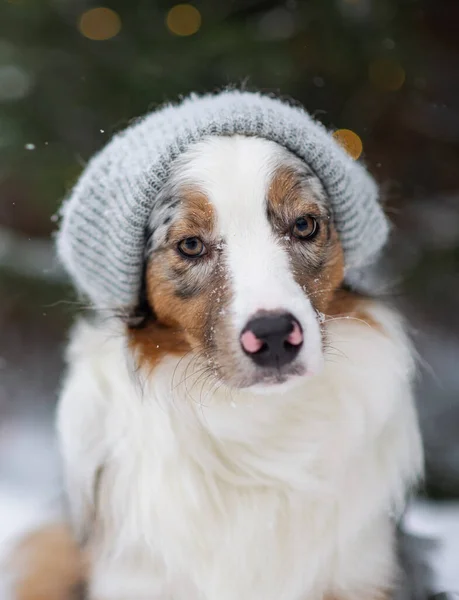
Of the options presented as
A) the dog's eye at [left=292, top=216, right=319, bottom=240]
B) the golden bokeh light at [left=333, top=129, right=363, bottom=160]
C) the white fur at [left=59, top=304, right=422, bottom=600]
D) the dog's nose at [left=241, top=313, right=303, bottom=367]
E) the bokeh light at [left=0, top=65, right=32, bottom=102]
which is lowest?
the white fur at [left=59, top=304, right=422, bottom=600]

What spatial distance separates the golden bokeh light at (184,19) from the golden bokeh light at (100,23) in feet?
0.42

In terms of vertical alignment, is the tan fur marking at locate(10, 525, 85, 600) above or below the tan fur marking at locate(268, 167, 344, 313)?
below

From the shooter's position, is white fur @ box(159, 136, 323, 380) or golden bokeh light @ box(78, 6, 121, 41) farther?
golden bokeh light @ box(78, 6, 121, 41)

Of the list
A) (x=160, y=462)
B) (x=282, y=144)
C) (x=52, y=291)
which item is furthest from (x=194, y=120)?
→ (x=52, y=291)

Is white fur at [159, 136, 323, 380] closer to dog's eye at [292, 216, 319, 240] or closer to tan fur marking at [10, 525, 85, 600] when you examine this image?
dog's eye at [292, 216, 319, 240]

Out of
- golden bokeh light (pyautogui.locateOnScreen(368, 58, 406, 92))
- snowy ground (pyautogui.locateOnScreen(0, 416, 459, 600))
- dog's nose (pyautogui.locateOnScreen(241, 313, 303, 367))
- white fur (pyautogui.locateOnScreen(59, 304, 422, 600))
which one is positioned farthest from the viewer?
golden bokeh light (pyautogui.locateOnScreen(368, 58, 406, 92))

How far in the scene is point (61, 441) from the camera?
3.80ft

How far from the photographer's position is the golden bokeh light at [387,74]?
1.49 m

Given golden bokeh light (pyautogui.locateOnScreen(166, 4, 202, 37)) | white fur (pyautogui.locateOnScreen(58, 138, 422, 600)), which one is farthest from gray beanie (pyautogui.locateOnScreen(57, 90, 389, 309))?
golden bokeh light (pyautogui.locateOnScreen(166, 4, 202, 37))

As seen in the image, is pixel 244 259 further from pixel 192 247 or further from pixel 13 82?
pixel 13 82

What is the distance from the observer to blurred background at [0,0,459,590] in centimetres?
138

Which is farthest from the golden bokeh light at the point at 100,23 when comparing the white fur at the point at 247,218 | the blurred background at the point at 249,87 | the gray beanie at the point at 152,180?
the white fur at the point at 247,218

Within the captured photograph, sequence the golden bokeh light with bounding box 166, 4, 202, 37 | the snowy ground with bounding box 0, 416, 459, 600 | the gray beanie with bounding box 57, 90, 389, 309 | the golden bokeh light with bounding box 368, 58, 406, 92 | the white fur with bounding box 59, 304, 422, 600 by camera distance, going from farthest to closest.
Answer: the golden bokeh light with bounding box 368, 58, 406, 92
the golden bokeh light with bounding box 166, 4, 202, 37
the snowy ground with bounding box 0, 416, 459, 600
the white fur with bounding box 59, 304, 422, 600
the gray beanie with bounding box 57, 90, 389, 309

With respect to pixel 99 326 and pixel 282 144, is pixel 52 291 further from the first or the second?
pixel 282 144
